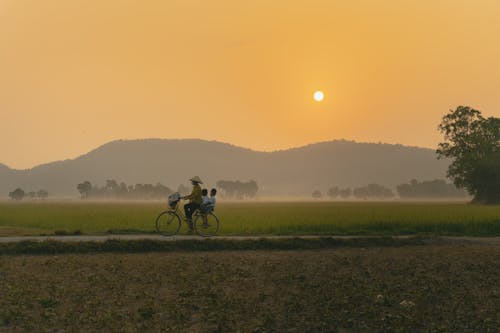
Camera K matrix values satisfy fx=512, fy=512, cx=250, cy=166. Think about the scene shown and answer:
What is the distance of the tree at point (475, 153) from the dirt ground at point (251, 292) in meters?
71.5

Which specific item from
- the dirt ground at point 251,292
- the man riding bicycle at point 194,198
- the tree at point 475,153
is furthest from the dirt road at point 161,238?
the tree at point 475,153

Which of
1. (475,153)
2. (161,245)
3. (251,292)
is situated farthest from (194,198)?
(475,153)

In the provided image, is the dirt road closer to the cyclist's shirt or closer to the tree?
the cyclist's shirt

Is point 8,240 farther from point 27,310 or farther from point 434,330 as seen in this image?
point 434,330

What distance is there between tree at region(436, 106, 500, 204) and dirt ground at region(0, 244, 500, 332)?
235ft

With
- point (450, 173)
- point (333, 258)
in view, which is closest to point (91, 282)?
point (333, 258)

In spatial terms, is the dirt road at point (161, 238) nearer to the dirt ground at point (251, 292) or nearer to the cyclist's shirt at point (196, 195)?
the cyclist's shirt at point (196, 195)

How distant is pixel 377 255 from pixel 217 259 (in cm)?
641

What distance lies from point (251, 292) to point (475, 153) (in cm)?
8412

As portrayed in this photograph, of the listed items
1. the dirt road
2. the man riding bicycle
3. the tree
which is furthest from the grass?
the tree

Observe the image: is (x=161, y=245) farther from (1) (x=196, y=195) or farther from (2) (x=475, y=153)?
(2) (x=475, y=153)

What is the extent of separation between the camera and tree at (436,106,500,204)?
85.4 m

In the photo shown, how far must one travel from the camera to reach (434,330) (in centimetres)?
1299

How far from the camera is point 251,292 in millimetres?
15492
